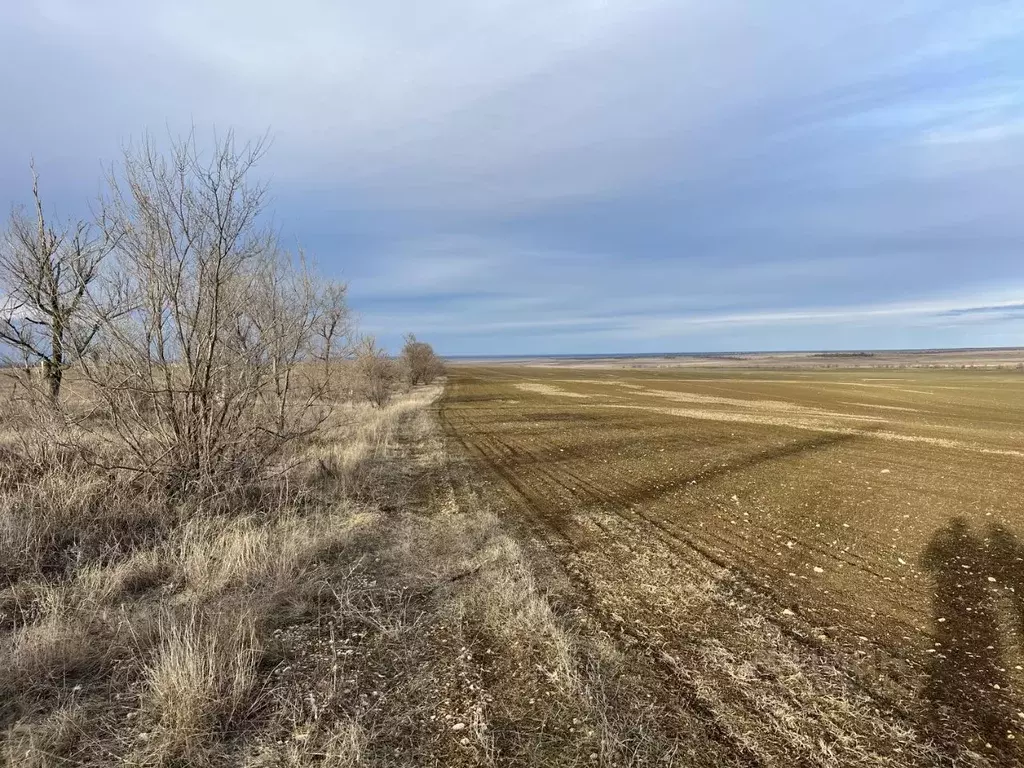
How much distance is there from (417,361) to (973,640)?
56561 millimetres

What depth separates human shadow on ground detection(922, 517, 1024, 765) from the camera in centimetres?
340

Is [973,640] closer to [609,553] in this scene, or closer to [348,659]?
[609,553]

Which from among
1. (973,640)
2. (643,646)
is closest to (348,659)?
(643,646)

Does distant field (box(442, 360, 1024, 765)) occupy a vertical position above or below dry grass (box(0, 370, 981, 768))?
below

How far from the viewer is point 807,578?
603 centimetres

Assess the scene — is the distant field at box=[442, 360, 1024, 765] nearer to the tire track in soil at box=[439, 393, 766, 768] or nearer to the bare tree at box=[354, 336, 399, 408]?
the tire track in soil at box=[439, 393, 766, 768]

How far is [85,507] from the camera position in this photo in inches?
276

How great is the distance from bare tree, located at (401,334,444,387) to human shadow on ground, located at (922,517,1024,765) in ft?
155

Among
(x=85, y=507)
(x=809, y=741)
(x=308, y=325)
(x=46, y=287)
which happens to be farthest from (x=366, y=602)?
(x=46, y=287)

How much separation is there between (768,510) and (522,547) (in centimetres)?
460

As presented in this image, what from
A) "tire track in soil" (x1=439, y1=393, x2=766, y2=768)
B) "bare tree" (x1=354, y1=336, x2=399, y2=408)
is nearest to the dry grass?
"tire track in soil" (x1=439, y1=393, x2=766, y2=768)

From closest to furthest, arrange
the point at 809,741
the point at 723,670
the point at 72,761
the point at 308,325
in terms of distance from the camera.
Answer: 1. the point at 72,761
2. the point at 809,741
3. the point at 723,670
4. the point at 308,325

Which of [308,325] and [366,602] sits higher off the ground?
[308,325]

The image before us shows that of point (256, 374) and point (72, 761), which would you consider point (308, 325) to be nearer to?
point (256, 374)
